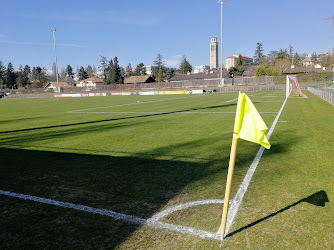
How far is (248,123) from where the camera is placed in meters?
2.67

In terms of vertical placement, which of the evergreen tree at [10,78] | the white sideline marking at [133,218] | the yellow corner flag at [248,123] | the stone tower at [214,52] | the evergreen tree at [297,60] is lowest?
the white sideline marking at [133,218]

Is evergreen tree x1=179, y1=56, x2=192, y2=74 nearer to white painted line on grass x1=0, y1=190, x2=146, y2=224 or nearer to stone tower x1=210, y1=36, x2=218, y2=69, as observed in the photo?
stone tower x1=210, y1=36, x2=218, y2=69

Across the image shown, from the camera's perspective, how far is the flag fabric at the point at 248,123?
261cm

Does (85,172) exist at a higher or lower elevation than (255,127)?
lower

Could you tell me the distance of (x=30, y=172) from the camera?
18.0 feet

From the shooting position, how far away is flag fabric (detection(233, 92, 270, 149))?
8.56ft

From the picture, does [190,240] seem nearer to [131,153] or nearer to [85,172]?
[85,172]

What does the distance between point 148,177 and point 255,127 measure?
2.76 metres

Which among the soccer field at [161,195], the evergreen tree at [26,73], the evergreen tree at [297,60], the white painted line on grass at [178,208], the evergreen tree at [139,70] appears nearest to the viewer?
the soccer field at [161,195]

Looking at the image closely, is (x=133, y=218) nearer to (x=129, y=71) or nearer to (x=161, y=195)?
(x=161, y=195)

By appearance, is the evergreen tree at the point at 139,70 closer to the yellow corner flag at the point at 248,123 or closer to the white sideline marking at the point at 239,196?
the white sideline marking at the point at 239,196

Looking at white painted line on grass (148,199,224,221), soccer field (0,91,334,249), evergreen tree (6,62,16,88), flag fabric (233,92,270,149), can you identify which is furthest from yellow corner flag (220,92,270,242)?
evergreen tree (6,62,16,88)

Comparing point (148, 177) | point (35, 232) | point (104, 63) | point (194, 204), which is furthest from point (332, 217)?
point (104, 63)

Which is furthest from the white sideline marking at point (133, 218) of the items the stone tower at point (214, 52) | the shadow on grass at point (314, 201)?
the stone tower at point (214, 52)
